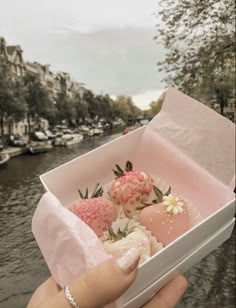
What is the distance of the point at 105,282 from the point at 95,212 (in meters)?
0.17

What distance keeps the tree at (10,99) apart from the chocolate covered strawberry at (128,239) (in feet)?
1.35

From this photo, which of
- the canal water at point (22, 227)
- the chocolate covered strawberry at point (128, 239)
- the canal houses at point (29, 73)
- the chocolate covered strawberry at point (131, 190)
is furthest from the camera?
the canal houses at point (29, 73)

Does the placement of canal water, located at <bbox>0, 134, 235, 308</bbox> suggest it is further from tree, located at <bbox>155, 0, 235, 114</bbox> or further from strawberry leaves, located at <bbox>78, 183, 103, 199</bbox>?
tree, located at <bbox>155, 0, 235, 114</bbox>

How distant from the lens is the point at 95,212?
0.55 meters

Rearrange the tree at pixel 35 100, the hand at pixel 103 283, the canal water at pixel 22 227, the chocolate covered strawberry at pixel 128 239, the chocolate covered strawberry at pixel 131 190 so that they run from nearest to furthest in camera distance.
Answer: the hand at pixel 103 283
the chocolate covered strawberry at pixel 128 239
the chocolate covered strawberry at pixel 131 190
the canal water at pixel 22 227
the tree at pixel 35 100

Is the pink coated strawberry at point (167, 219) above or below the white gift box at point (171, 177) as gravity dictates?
below

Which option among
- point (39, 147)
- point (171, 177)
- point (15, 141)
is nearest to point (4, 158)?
point (15, 141)

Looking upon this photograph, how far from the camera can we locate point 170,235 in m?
0.57

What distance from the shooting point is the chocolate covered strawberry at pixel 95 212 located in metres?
0.55

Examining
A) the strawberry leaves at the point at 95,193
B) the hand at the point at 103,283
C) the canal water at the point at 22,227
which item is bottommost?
the canal water at the point at 22,227

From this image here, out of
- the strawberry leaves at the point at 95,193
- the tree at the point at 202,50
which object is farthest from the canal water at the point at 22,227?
the tree at the point at 202,50

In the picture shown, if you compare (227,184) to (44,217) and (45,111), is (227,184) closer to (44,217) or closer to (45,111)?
(44,217)

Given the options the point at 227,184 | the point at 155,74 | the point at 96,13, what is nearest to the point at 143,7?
the point at 96,13

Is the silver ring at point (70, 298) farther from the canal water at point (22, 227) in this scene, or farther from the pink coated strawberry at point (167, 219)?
the canal water at point (22, 227)
